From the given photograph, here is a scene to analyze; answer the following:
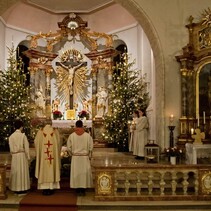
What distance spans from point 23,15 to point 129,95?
730 centimetres

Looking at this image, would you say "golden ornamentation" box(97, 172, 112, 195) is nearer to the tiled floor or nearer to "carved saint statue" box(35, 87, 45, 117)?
the tiled floor

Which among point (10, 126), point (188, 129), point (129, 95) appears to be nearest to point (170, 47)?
point (188, 129)

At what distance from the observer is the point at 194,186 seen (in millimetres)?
8383

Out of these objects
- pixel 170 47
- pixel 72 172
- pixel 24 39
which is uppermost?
pixel 24 39

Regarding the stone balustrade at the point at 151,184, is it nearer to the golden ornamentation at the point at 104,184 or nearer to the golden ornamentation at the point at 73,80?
the golden ornamentation at the point at 104,184

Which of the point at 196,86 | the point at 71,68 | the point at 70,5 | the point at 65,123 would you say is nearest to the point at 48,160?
the point at 196,86

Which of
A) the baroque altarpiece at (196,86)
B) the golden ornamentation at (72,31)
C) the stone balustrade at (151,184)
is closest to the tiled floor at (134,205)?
the stone balustrade at (151,184)

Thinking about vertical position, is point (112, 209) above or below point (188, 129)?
below

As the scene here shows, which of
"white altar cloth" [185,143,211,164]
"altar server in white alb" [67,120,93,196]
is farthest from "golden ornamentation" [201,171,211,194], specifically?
"altar server in white alb" [67,120,93,196]

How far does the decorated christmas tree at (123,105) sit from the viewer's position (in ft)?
50.2

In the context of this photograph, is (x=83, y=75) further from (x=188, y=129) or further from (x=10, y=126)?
(x=188, y=129)

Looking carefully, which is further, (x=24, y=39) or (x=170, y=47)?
(x=24, y=39)

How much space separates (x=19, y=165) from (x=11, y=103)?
7.34 meters

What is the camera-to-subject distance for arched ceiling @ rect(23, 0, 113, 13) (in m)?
18.7
